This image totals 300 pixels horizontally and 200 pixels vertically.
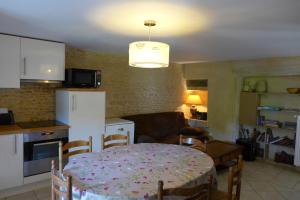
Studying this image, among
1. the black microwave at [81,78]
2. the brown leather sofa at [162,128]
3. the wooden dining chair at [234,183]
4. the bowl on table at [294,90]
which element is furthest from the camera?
the brown leather sofa at [162,128]

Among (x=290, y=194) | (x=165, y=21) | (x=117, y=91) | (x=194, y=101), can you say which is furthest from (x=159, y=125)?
(x=165, y=21)

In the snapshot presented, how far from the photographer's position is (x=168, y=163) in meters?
2.25

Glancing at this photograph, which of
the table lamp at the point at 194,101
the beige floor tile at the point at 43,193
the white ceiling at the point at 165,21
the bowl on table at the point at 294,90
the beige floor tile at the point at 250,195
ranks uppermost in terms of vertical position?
the white ceiling at the point at 165,21

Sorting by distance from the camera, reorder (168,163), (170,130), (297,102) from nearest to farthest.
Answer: (168,163)
(297,102)
(170,130)

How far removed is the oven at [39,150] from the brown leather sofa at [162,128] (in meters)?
1.51

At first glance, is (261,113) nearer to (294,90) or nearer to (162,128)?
(294,90)

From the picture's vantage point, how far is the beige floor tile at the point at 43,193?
10.1 ft

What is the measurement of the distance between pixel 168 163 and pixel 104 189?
31.6 inches

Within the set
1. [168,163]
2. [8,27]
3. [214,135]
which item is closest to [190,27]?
[168,163]

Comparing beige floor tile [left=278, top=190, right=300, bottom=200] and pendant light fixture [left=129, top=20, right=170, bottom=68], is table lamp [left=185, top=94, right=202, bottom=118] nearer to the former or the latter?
beige floor tile [left=278, top=190, right=300, bottom=200]

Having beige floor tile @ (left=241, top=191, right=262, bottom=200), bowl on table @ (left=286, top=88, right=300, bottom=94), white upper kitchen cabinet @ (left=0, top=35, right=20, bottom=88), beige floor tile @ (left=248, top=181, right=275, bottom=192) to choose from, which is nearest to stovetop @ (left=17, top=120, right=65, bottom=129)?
white upper kitchen cabinet @ (left=0, top=35, right=20, bottom=88)

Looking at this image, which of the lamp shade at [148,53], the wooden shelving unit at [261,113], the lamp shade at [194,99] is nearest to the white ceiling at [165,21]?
the lamp shade at [148,53]

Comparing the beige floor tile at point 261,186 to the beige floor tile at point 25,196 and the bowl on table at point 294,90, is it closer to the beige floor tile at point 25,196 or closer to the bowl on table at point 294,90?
the bowl on table at point 294,90

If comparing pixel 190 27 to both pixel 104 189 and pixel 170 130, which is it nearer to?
pixel 104 189
